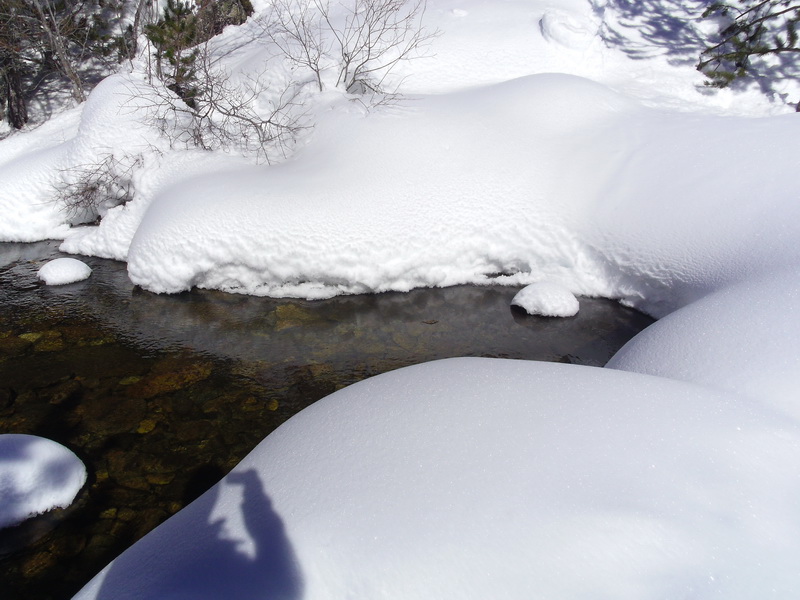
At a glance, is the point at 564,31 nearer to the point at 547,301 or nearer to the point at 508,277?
the point at 508,277

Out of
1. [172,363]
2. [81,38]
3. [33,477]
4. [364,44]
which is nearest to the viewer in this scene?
[33,477]

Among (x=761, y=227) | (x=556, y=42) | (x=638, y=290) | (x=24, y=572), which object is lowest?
(x=638, y=290)

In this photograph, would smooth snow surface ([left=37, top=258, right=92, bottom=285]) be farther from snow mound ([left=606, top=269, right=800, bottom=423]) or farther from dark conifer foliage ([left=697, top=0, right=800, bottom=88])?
dark conifer foliage ([left=697, top=0, right=800, bottom=88])

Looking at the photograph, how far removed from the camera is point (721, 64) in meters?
7.72

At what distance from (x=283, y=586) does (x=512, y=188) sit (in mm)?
4294

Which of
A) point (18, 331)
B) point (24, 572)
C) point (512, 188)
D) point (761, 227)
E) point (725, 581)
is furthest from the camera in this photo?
point (512, 188)

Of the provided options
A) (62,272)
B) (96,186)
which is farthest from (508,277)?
(96,186)

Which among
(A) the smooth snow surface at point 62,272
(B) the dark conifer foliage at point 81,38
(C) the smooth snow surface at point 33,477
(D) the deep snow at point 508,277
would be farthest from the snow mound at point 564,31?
(C) the smooth snow surface at point 33,477

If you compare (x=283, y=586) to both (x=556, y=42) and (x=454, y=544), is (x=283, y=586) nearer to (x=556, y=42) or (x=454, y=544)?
(x=454, y=544)

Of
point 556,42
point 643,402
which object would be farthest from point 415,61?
point 643,402

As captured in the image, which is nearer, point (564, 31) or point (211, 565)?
point (211, 565)

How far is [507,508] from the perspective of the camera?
1.74 m

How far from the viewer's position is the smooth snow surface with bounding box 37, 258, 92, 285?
5.23 meters

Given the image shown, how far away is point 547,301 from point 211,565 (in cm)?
352
